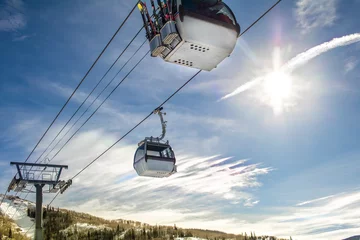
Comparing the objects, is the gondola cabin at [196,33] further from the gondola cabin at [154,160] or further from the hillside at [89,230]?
the hillside at [89,230]

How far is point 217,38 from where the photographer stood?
26.2 feet

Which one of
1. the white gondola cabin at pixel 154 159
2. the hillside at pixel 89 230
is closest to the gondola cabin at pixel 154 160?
the white gondola cabin at pixel 154 159

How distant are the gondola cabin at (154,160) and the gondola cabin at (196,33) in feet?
23.5

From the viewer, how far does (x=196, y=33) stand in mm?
7820

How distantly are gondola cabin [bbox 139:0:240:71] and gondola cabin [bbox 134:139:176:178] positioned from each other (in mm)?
7167

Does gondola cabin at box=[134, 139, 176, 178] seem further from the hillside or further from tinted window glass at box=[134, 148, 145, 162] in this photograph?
the hillside

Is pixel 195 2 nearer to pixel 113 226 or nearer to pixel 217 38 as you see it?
pixel 217 38

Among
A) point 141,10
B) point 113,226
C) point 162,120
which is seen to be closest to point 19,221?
point 113,226

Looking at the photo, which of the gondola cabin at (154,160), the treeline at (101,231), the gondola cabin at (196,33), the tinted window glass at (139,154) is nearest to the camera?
the gondola cabin at (196,33)

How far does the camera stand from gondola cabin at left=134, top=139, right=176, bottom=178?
48.4ft

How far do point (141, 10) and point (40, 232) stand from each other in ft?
83.1

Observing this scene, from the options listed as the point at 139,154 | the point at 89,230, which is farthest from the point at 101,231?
the point at 139,154

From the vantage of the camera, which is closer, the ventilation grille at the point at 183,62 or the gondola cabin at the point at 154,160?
the ventilation grille at the point at 183,62

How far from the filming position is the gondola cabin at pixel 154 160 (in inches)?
581
